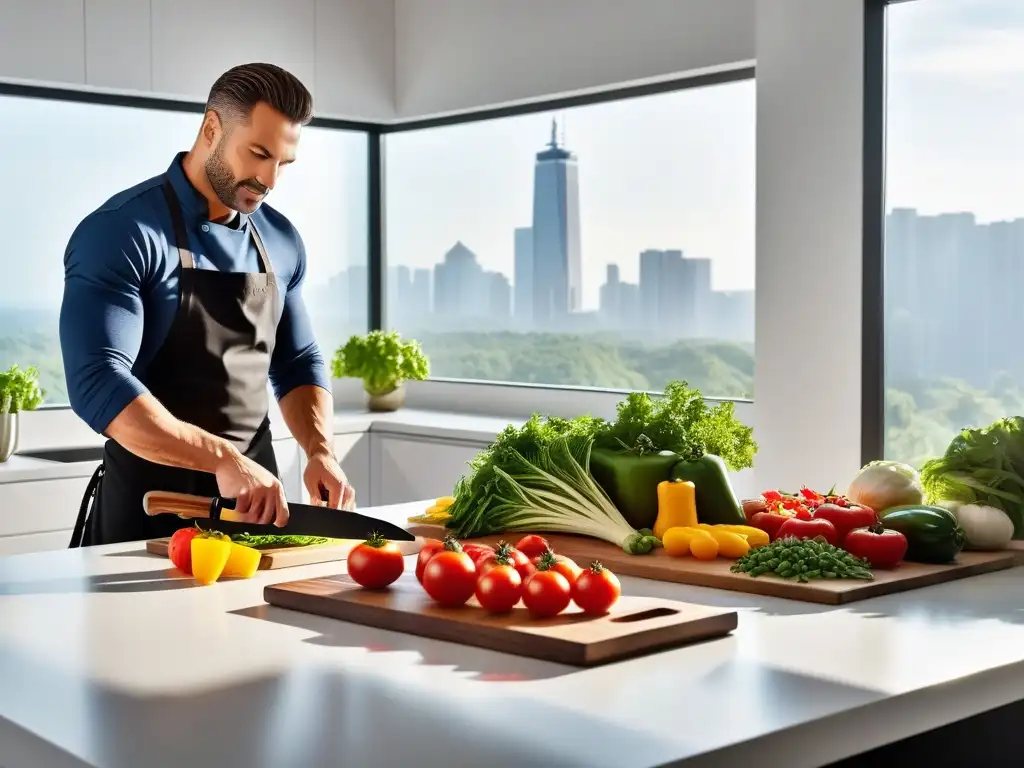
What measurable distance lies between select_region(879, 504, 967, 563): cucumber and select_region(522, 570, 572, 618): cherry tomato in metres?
0.82

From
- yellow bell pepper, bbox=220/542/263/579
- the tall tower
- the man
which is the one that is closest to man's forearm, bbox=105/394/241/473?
the man

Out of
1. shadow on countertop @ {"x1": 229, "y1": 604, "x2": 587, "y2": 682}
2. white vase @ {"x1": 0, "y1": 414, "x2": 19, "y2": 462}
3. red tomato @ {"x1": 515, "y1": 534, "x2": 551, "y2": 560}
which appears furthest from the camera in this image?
white vase @ {"x1": 0, "y1": 414, "x2": 19, "y2": 462}

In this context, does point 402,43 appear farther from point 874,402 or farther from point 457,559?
point 457,559

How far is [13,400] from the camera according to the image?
4.61m

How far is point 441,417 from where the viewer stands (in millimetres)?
5676

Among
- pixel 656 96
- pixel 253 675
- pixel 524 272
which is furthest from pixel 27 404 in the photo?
pixel 253 675

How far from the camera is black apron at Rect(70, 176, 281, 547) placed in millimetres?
2945

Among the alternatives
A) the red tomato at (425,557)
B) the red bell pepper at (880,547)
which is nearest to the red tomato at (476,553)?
the red tomato at (425,557)

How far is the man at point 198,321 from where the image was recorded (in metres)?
2.64

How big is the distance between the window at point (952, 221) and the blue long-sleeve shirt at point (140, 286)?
1849 mm

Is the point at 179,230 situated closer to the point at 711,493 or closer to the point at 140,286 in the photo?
the point at 140,286

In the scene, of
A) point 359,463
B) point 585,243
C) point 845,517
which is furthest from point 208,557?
point 585,243

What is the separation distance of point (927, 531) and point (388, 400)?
12.0ft

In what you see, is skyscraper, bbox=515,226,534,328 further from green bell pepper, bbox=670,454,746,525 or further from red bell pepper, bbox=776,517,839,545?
red bell pepper, bbox=776,517,839,545
